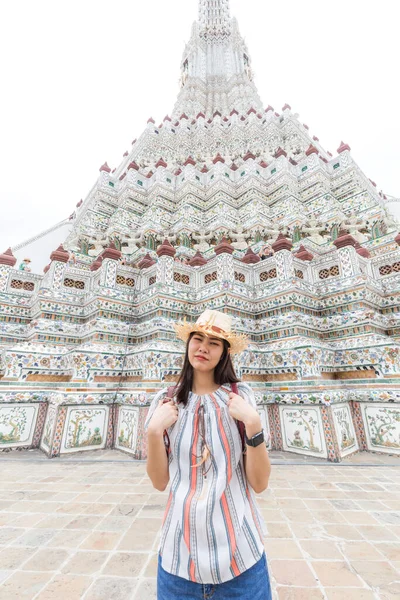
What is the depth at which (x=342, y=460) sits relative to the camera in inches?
178

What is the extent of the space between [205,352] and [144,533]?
210cm

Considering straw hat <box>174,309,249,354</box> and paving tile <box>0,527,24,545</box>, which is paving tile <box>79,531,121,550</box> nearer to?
paving tile <box>0,527,24,545</box>

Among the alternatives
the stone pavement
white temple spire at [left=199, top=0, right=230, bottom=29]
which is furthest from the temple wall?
white temple spire at [left=199, top=0, right=230, bottom=29]

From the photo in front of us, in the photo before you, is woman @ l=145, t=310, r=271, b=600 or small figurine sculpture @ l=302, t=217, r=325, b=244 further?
small figurine sculpture @ l=302, t=217, r=325, b=244

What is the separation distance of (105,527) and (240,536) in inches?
80.0

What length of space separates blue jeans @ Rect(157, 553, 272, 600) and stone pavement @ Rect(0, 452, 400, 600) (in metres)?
0.83

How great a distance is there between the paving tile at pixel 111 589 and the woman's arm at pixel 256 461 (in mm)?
1270

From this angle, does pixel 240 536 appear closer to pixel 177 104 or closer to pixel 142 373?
Answer: pixel 142 373

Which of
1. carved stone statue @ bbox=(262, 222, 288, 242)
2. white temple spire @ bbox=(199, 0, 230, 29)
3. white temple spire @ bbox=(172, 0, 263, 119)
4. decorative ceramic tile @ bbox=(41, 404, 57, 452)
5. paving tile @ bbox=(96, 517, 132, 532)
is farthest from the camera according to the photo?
white temple spire @ bbox=(199, 0, 230, 29)

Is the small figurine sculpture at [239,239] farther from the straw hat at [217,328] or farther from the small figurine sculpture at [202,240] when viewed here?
the straw hat at [217,328]

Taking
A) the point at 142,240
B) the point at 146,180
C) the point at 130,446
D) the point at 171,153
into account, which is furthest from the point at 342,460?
the point at 171,153

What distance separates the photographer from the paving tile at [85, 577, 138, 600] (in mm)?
1750

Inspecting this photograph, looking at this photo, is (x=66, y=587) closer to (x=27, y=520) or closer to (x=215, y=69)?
(x=27, y=520)

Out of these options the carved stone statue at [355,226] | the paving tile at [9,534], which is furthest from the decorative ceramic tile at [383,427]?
the carved stone statue at [355,226]
